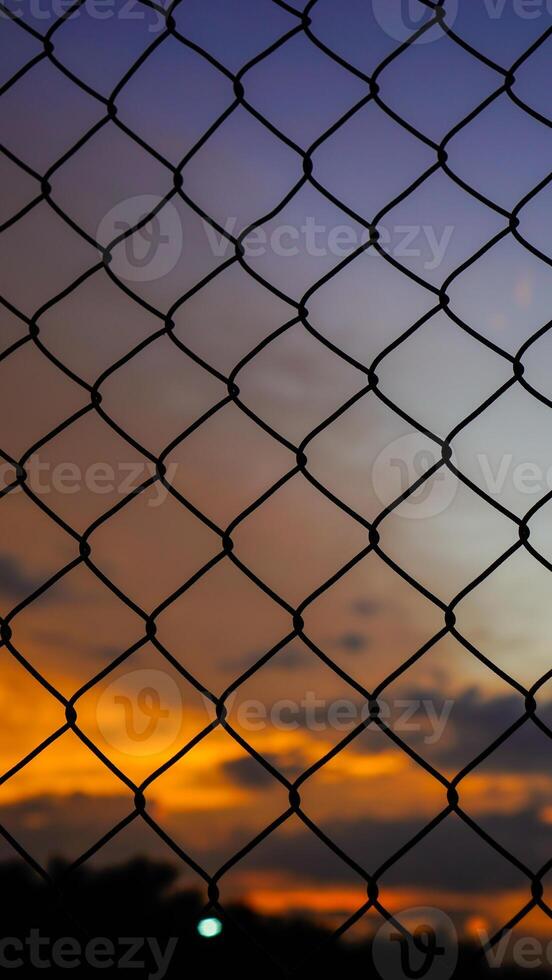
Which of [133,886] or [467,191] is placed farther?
[133,886]

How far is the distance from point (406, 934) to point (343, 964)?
34cm


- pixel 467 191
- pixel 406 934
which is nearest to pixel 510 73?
pixel 467 191

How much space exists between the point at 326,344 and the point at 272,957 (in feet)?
3.03

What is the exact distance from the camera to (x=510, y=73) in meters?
1.79

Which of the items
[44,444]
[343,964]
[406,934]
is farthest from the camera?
[343,964]

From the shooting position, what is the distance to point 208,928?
169 centimetres

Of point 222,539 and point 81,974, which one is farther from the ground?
point 222,539

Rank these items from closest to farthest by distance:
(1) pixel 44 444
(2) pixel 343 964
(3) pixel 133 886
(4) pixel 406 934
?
(4) pixel 406 934 → (1) pixel 44 444 → (2) pixel 343 964 → (3) pixel 133 886

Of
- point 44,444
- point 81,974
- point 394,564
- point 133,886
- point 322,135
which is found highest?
point 322,135

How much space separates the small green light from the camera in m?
1.68

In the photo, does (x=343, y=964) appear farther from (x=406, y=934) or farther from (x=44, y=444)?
(x=44, y=444)

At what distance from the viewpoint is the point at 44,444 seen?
1.74 meters

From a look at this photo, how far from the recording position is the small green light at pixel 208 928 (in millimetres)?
1681

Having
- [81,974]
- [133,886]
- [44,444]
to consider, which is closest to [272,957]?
[81,974]
